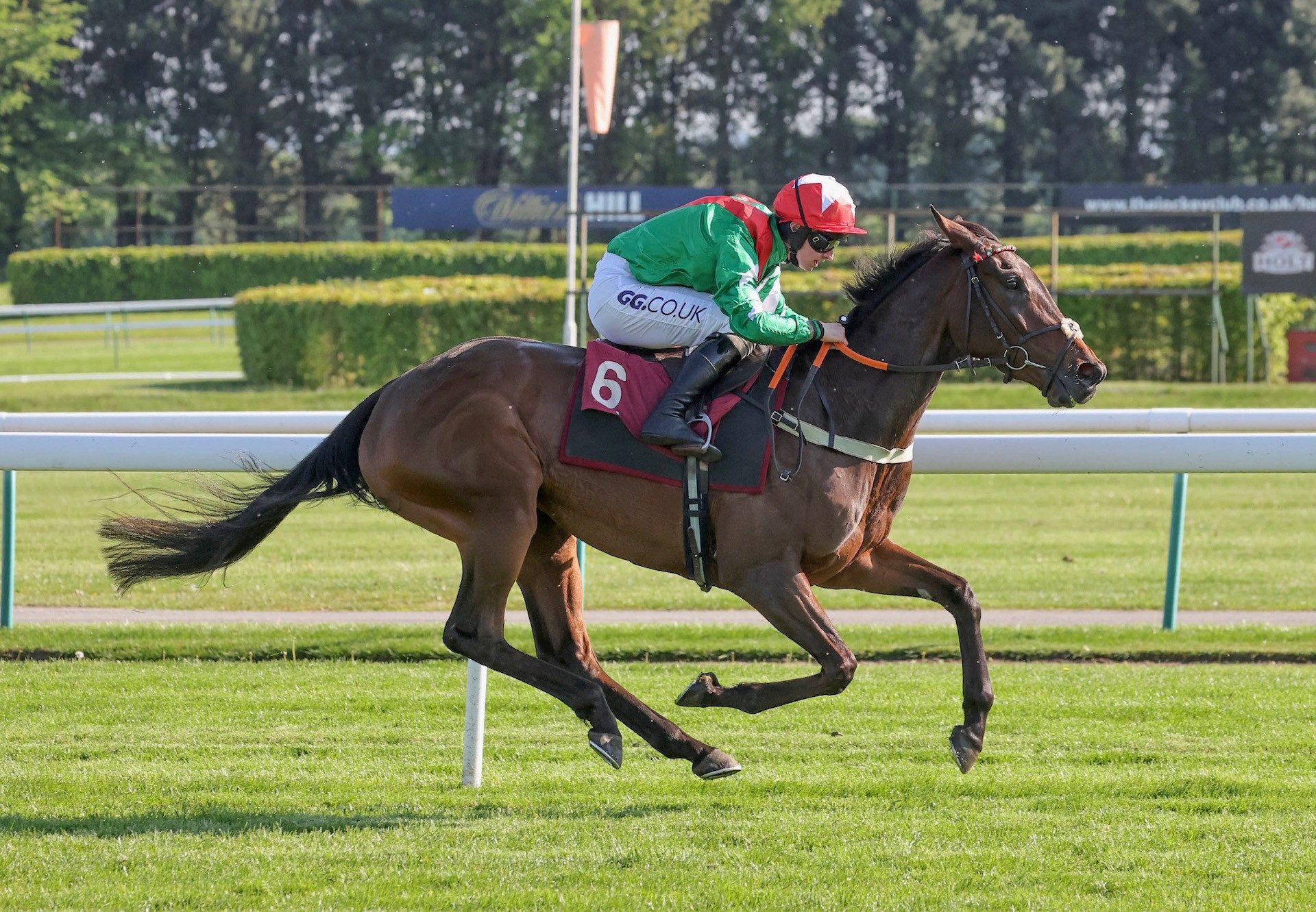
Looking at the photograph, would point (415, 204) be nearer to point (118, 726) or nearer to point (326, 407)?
point (326, 407)

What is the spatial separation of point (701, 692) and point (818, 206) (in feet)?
4.69

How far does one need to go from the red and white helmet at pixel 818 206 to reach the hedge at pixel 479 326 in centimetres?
1540

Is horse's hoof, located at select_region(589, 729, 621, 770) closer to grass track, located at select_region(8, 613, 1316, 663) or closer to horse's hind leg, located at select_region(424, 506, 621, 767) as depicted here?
horse's hind leg, located at select_region(424, 506, 621, 767)

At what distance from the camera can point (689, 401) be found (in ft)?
15.2

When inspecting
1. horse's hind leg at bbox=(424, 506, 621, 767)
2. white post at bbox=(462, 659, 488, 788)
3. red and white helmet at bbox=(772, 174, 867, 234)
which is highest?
red and white helmet at bbox=(772, 174, 867, 234)

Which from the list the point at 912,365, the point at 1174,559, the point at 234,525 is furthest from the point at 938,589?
the point at 1174,559

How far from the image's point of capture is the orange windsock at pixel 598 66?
1742 cm

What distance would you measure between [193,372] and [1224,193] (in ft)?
77.5

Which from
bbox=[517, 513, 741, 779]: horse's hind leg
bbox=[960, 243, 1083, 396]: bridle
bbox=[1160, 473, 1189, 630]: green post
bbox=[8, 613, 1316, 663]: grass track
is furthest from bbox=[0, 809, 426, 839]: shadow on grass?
bbox=[1160, 473, 1189, 630]: green post

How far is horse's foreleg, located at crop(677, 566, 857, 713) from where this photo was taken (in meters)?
4.48

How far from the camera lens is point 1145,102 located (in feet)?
150

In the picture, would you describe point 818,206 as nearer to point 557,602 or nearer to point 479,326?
point 557,602

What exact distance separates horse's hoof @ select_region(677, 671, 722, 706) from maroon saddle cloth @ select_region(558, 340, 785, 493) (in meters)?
0.54

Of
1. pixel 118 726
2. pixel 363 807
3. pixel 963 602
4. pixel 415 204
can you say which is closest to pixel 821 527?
pixel 963 602
